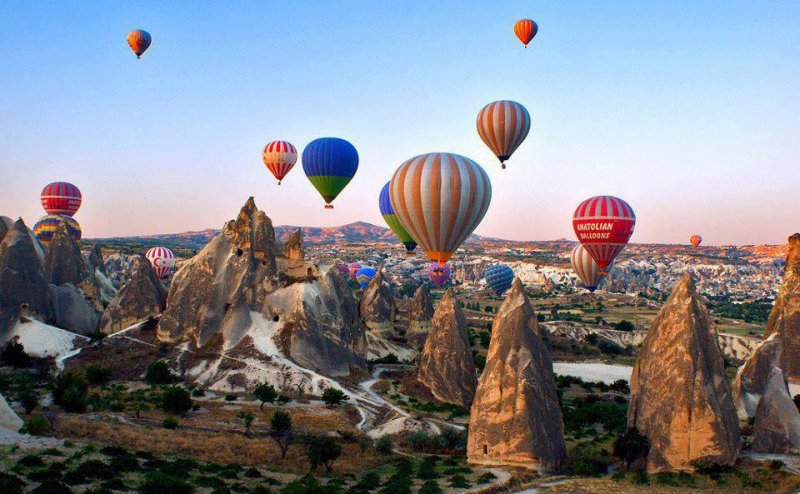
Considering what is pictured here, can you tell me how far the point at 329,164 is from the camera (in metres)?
73.0

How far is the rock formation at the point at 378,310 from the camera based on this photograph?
75.8m

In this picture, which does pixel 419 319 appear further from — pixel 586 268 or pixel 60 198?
pixel 60 198

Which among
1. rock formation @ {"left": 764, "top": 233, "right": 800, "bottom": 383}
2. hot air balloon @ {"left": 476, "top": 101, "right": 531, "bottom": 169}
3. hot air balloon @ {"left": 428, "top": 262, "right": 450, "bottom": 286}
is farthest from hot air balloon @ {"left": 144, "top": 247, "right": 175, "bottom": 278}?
rock formation @ {"left": 764, "top": 233, "right": 800, "bottom": 383}

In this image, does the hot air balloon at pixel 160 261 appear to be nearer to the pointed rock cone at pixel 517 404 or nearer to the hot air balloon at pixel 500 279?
the pointed rock cone at pixel 517 404

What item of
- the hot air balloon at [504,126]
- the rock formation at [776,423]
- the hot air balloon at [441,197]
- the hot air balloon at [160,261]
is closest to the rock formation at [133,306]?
the hot air balloon at [441,197]

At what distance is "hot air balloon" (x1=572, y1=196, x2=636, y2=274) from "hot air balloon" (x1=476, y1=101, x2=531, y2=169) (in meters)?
10.7

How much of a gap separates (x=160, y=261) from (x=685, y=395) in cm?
7145

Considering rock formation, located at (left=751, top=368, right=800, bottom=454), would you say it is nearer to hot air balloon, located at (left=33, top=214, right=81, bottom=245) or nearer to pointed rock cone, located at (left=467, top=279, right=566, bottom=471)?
pointed rock cone, located at (left=467, top=279, right=566, bottom=471)

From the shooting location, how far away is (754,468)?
30234mm

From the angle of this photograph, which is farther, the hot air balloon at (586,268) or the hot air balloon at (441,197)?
the hot air balloon at (586,268)

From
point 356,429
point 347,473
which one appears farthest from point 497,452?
point 356,429

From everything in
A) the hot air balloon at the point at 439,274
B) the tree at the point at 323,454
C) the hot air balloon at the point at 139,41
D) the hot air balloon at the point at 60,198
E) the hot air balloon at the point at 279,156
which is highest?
the hot air balloon at the point at 139,41

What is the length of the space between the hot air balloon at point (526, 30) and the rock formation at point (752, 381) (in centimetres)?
4553

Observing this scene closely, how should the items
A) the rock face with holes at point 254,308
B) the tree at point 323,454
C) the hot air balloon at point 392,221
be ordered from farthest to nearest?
the hot air balloon at point 392,221
the rock face with holes at point 254,308
the tree at point 323,454
